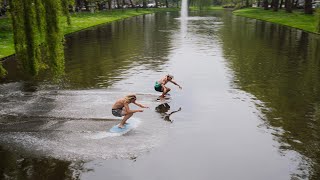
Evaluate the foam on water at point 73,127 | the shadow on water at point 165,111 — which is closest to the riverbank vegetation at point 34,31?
the foam on water at point 73,127

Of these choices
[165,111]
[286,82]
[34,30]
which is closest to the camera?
[34,30]

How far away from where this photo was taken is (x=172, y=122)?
15289mm

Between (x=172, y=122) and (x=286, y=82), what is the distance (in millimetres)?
9471

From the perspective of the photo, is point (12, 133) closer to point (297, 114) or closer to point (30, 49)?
point (30, 49)

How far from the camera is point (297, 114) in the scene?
1619cm

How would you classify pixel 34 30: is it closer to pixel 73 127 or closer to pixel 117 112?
pixel 73 127

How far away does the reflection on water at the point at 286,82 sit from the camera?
13.8 metres

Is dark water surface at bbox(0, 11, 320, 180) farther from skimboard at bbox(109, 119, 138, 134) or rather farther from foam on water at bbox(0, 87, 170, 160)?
skimboard at bbox(109, 119, 138, 134)

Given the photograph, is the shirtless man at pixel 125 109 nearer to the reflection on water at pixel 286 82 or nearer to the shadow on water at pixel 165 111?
the shadow on water at pixel 165 111

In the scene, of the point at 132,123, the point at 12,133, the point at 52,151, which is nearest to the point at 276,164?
the point at 132,123

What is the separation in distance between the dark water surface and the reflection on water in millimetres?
54

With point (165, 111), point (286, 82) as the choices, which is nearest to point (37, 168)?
point (165, 111)

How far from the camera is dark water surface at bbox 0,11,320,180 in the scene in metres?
11.4

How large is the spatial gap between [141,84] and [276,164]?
11239mm
